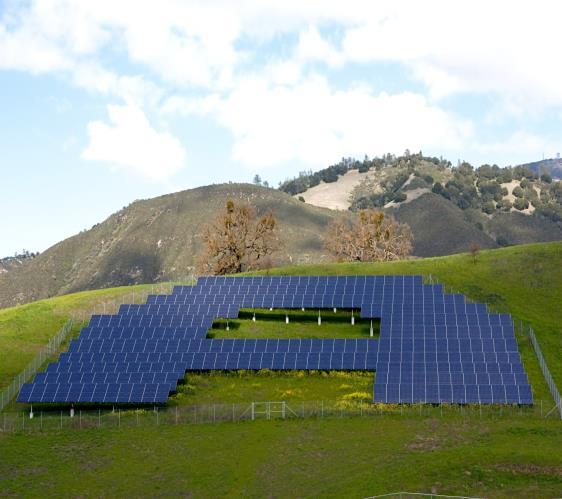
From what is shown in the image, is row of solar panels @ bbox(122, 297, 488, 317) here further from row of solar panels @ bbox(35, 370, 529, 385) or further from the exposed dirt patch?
the exposed dirt patch

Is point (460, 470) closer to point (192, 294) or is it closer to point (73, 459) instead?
point (73, 459)

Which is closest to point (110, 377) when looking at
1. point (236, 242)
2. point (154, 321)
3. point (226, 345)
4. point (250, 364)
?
point (226, 345)

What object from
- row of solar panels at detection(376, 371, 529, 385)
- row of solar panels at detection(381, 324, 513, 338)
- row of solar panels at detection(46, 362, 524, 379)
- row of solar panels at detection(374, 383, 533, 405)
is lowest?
row of solar panels at detection(374, 383, 533, 405)

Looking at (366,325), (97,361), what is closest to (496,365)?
(366,325)

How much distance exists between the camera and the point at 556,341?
8656cm

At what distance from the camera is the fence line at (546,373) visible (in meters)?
70.3

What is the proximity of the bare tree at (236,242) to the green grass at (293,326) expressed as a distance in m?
36.2

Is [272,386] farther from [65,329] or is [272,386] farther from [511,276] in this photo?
[511,276]

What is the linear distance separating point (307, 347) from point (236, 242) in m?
54.6

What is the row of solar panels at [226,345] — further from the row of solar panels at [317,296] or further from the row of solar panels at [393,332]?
the row of solar panels at [317,296]

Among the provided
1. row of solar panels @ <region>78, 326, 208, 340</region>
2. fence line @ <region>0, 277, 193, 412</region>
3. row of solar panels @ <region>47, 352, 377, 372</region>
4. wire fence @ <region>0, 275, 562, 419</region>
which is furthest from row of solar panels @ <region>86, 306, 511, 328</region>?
row of solar panels @ <region>47, 352, 377, 372</region>

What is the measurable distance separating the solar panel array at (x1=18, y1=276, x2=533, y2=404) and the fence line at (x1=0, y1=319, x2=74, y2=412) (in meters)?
2.95

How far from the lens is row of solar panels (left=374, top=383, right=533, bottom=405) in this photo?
69188mm

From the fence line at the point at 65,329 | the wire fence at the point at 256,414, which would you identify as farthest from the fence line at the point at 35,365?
the wire fence at the point at 256,414
